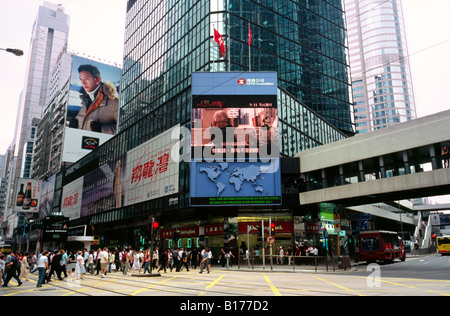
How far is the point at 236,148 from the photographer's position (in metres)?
33.5

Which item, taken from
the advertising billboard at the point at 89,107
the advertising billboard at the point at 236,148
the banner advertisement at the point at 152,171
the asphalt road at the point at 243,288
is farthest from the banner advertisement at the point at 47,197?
the asphalt road at the point at 243,288

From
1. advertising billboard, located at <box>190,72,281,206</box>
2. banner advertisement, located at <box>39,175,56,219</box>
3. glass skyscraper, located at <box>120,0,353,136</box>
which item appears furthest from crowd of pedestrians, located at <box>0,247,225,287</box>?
banner advertisement, located at <box>39,175,56,219</box>

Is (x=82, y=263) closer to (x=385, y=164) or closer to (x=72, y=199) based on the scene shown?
(x=385, y=164)

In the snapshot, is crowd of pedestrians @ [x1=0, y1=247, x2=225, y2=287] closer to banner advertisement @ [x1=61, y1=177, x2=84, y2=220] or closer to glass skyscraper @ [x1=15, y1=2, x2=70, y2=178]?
banner advertisement @ [x1=61, y1=177, x2=84, y2=220]

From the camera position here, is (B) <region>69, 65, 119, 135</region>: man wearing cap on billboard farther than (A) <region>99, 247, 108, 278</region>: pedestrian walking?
Yes

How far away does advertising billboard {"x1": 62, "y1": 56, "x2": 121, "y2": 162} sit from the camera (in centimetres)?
10725

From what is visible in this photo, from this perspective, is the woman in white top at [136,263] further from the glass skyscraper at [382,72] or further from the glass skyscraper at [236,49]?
the glass skyscraper at [382,72]

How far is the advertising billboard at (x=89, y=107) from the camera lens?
107250 millimetres

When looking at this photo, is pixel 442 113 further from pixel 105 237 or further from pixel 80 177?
pixel 80 177

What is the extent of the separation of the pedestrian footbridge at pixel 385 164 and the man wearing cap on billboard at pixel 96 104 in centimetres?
9292

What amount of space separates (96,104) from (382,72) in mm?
120051

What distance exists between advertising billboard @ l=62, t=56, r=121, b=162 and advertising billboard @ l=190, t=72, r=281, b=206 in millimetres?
81552

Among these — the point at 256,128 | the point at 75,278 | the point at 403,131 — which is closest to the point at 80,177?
the point at 256,128

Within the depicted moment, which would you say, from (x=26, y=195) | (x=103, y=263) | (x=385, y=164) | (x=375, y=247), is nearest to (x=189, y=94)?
(x=385, y=164)
